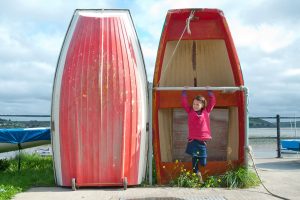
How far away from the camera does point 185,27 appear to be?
7.42 m

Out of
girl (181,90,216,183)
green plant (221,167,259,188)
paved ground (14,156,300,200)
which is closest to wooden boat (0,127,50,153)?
paved ground (14,156,300,200)

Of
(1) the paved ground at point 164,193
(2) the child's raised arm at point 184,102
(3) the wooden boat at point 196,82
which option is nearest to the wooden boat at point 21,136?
(1) the paved ground at point 164,193

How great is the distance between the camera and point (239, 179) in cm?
705

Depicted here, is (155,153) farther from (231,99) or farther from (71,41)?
(71,41)

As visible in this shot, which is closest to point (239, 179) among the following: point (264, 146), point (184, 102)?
point (184, 102)

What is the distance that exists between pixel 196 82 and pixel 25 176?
3445 mm

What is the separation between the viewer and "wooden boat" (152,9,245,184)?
24.2ft

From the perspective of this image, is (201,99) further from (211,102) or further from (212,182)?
(212,182)

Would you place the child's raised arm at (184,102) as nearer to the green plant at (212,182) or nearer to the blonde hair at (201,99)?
the blonde hair at (201,99)

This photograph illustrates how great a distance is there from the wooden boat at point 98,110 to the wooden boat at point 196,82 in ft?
1.66

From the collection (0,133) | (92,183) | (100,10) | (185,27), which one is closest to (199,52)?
(185,27)

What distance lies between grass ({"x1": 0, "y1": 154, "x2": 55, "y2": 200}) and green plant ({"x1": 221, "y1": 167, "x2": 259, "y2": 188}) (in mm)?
2662

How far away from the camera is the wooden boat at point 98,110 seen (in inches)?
269

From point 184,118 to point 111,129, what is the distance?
196 centimetres
